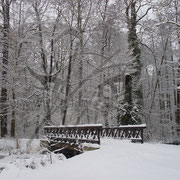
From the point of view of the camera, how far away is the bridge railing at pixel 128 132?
8.82 m

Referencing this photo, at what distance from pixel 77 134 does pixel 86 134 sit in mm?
757

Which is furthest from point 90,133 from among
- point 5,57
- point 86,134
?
point 5,57

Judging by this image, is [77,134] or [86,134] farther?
[77,134]

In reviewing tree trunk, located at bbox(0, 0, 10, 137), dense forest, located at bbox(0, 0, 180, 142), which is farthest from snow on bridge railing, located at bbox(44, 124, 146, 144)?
tree trunk, located at bbox(0, 0, 10, 137)

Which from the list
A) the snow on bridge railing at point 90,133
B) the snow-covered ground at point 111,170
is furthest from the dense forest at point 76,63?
the snow-covered ground at point 111,170

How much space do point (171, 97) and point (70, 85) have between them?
1299 centimetres

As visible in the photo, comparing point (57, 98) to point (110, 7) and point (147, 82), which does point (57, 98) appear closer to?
point (110, 7)

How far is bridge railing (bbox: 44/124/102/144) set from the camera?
26.1 feet

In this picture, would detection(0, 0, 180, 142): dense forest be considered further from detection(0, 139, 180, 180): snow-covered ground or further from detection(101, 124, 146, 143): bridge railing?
detection(0, 139, 180, 180): snow-covered ground

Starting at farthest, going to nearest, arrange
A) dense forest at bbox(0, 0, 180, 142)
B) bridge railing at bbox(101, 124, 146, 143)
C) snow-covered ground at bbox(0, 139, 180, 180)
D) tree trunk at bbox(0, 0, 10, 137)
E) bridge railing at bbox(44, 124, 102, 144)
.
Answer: dense forest at bbox(0, 0, 180, 142), tree trunk at bbox(0, 0, 10, 137), bridge railing at bbox(101, 124, 146, 143), bridge railing at bbox(44, 124, 102, 144), snow-covered ground at bbox(0, 139, 180, 180)

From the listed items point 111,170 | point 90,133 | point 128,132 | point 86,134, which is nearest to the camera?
point 111,170

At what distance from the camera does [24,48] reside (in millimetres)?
12039

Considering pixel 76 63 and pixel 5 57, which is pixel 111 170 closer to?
pixel 76 63

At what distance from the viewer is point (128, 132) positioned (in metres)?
9.59
